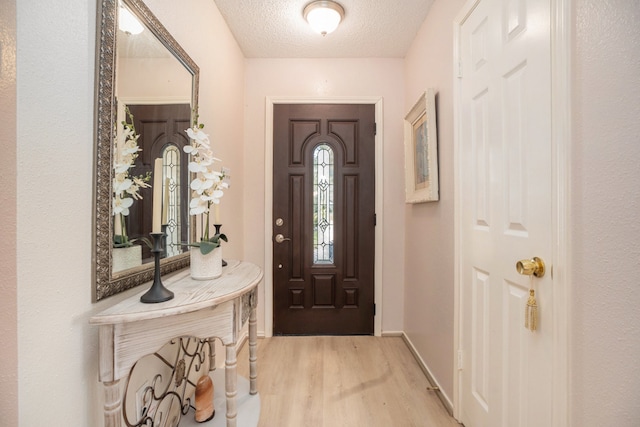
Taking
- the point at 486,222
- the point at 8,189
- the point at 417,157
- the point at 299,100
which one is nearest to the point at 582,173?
the point at 486,222

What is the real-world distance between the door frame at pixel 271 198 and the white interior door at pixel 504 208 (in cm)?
103

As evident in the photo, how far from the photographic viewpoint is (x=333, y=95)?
8.34ft

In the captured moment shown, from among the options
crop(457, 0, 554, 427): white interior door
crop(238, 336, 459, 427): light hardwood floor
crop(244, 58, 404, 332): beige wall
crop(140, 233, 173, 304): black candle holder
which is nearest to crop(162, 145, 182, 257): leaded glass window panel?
crop(140, 233, 173, 304): black candle holder

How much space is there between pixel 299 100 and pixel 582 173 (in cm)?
216

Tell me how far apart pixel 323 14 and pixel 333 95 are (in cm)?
73

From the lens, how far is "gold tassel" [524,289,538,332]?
37.5 inches

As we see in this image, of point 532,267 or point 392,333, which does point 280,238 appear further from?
point 532,267

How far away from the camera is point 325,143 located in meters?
2.53

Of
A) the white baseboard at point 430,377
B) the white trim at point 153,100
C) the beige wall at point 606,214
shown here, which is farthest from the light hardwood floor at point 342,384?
the white trim at point 153,100

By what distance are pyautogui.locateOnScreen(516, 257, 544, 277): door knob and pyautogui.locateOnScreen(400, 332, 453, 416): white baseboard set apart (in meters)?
1.07

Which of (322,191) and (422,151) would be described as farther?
(322,191)

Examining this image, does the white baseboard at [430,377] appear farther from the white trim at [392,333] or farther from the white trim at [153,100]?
the white trim at [153,100]

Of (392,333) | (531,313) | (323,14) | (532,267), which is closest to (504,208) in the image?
(532,267)

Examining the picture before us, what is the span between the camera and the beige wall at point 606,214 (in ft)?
2.24
